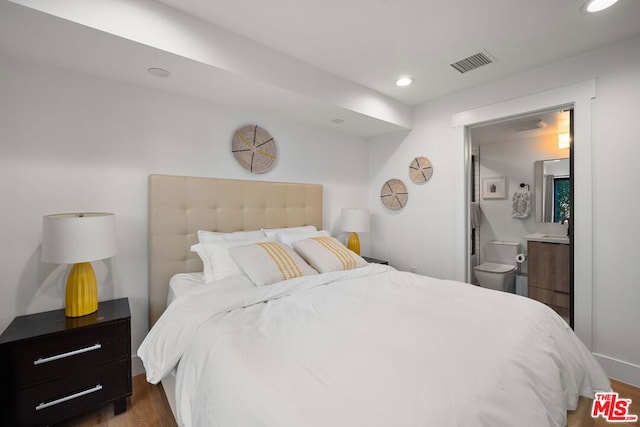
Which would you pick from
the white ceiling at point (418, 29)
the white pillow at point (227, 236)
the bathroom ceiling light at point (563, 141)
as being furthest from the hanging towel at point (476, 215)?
the white pillow at point (227, 236)

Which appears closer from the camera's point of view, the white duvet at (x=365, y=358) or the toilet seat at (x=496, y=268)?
the white duvet at (x=365, y=358)

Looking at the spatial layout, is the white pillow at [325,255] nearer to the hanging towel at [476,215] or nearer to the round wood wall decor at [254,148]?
the round wood wall decor at [254,148]

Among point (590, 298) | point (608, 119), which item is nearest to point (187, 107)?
point (608, 119)

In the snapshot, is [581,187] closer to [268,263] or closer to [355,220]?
[355,220]

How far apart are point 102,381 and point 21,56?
2.04 m

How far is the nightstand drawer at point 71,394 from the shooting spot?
57.7 inches

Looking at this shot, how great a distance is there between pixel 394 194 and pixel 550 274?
2033 mm

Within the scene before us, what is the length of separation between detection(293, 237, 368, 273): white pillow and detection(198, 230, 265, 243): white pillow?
37cm

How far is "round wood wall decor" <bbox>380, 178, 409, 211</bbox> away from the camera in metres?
3.42

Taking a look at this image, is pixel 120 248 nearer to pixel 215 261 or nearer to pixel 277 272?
pixel 215 261

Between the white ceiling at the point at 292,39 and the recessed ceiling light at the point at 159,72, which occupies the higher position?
the white ceiling at the point at 292,39

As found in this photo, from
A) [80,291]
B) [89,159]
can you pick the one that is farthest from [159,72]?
[80,291]

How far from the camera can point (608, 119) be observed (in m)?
2.13

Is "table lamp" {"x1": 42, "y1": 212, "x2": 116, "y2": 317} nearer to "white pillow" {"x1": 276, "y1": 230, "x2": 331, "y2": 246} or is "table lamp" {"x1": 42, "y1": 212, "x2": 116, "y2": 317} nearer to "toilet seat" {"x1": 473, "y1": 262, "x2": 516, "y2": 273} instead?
"white pillow" {"x1": 276, "y1": 230, "x2": 331, "y2": 246}
